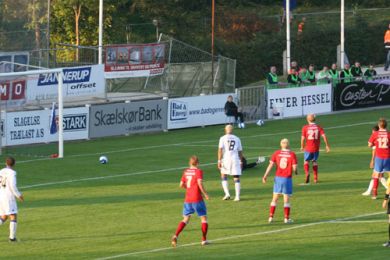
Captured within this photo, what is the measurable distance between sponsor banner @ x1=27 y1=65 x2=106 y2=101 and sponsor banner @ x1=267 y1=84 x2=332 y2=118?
8.69 metres

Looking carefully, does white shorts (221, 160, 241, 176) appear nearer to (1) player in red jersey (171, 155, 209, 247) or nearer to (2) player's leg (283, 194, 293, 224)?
(2) player's leg (283, 194, 293, 224)

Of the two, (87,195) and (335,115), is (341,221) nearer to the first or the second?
(87,195)

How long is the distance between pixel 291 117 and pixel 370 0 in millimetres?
35184

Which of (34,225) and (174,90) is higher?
(174,90)

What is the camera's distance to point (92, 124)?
48281 millimetres

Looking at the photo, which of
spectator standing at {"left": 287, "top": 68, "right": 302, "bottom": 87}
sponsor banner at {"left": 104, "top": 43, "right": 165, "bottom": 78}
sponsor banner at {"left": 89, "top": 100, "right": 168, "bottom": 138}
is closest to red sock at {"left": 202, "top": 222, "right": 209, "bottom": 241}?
sponsor banner at {"left": 89, "top": 100, "right": 168, "bottom": 138}

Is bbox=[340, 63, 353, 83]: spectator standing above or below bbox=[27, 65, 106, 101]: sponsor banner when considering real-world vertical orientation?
above

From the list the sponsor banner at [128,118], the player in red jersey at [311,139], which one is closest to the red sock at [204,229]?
the player in red jersey at [311,139]

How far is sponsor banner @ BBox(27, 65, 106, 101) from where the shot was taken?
47.9 metres

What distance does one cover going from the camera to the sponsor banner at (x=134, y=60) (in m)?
52.1

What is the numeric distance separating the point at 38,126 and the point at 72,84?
4978mm

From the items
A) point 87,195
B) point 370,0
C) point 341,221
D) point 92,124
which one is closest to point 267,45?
point 370,0

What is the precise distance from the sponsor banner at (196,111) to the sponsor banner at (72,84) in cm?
345

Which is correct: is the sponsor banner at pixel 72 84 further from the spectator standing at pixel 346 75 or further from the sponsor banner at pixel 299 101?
the spectator standing at pixel 346 75
